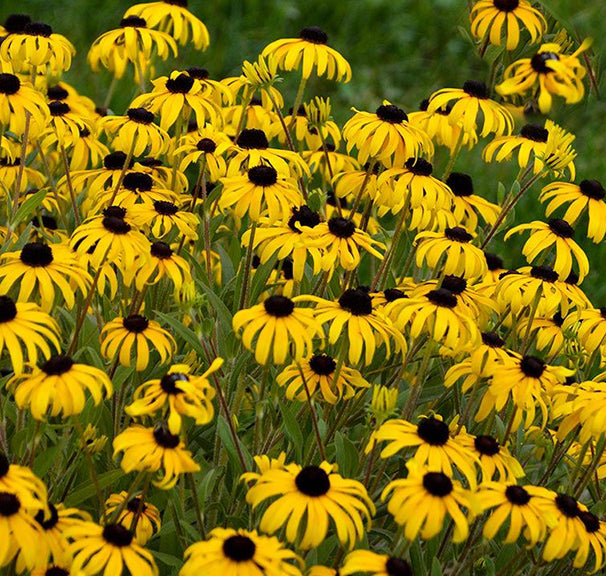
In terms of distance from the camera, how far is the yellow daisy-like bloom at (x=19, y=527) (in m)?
1.69

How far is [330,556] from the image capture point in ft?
7.91

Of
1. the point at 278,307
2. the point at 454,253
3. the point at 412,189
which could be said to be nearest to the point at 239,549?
the point at 278,307

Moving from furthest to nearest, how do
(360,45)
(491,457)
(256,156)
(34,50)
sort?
(360,45)
(34,50)
(256,156)
(491,457)

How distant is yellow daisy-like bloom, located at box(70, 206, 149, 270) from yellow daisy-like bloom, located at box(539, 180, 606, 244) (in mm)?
1165

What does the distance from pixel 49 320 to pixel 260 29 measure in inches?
205

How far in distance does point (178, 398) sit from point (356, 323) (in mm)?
538

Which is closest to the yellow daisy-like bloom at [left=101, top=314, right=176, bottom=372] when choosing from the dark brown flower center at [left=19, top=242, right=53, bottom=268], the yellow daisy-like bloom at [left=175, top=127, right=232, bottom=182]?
the dark brown flower center at [left=19, top=242, right=53, bottom=268]

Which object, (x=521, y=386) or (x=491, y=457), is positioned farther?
(x=521, y=386)

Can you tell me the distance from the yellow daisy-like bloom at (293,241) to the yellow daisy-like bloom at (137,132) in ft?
1.31

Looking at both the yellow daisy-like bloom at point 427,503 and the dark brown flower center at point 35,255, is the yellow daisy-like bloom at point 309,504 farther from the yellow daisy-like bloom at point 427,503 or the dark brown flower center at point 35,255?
the dark brown flower center at point 35,255

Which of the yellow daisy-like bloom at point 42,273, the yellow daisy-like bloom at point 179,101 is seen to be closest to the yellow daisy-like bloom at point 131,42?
the yellow daisy-like bloom at point 179,101

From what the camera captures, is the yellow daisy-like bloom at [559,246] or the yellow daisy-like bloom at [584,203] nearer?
the yellow daisy-like bloom at [559,246]

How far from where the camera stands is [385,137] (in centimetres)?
263

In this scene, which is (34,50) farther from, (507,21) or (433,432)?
(433,432)
